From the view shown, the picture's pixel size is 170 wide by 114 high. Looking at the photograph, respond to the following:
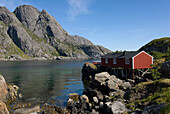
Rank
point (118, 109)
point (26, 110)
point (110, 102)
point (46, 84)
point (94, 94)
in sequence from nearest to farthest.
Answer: point (118, 109) < point (110, 102) < point (26, 110) < point (94, 94) < point (46, 84)

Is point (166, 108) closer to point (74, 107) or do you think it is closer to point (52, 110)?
point (74, 107)

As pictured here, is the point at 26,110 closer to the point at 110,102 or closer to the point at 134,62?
the point at 110,102

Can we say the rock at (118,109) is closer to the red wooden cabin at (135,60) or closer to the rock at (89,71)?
the red wooden cabin at (135,60)

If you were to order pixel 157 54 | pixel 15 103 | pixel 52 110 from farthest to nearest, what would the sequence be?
pixel 157 54, pixel 15 103, pixel 52 110

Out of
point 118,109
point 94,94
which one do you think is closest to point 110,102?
point 118,109

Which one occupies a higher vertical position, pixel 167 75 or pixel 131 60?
pixel 131 60

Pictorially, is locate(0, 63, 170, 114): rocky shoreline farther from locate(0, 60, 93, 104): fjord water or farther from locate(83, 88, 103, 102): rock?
locate(0, 60, 93, 104): fjord water

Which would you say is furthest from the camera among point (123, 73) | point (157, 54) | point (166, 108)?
point (157, 54)

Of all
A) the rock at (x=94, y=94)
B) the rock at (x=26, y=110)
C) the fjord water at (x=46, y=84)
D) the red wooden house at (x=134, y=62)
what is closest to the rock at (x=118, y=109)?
the rock at (x=94, y=94)

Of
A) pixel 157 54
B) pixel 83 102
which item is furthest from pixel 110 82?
pixel 157 54

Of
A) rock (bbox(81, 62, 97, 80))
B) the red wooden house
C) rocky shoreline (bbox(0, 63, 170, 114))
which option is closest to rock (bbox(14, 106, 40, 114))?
rocky shoreline (bbox(0, 63, 170, 114))

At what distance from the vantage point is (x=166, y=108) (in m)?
7.31

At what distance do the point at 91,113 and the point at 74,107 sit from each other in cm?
381

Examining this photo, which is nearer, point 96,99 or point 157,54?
point 96,99
